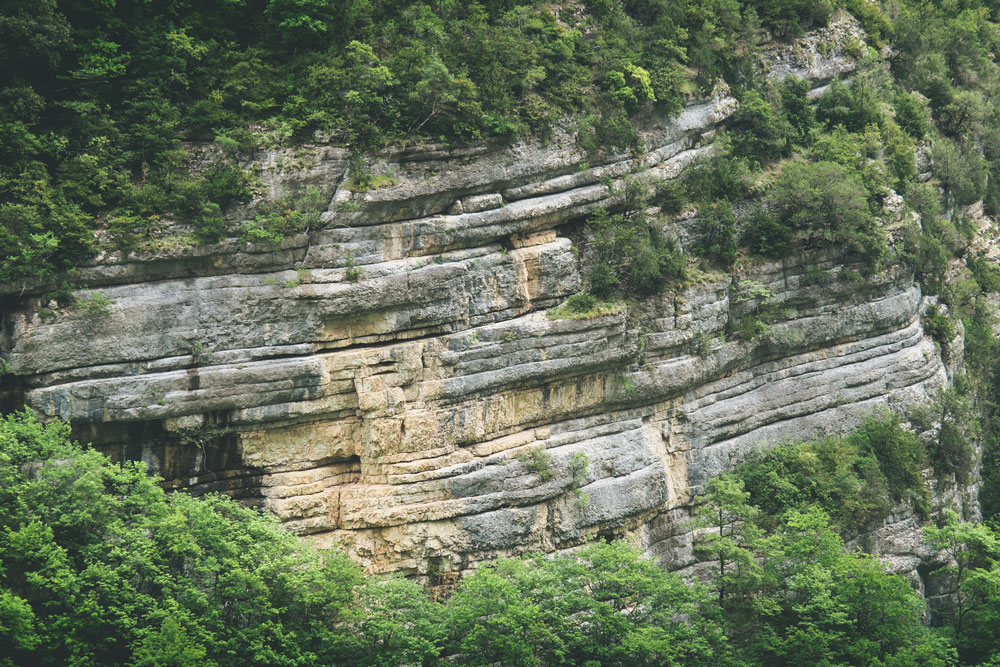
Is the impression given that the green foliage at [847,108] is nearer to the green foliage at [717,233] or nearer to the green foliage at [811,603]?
the green foliage at [717,233]

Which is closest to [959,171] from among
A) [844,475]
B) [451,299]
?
[844,475]

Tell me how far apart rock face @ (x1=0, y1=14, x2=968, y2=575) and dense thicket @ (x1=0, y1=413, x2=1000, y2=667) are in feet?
3.57

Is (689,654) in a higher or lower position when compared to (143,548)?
lower

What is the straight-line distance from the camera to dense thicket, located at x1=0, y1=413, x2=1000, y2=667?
16.8 m

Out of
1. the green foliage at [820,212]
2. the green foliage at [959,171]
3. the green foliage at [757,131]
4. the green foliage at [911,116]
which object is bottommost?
the green foliage at [820,212]

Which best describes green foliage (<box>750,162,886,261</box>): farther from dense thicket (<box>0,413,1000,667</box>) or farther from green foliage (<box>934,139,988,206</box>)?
dense thicket (<box>0,413,1000,667</box>)

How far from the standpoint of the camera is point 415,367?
21547mm

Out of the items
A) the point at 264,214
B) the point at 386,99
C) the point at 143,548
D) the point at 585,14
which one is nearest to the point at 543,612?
the point at 143,548

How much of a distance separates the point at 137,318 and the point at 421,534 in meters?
7.63

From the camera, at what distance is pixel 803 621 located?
20953mm

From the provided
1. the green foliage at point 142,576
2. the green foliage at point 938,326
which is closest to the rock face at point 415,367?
the green foliage at point 142,576

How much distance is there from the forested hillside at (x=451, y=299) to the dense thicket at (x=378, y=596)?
0.07m

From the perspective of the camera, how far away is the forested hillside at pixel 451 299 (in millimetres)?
18109

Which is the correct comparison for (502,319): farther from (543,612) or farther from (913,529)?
(913,529)
